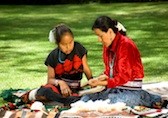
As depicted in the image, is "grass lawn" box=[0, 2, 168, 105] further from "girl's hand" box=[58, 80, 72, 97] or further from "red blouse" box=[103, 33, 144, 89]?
"red blouse" box=[103, 33, 144, 89]

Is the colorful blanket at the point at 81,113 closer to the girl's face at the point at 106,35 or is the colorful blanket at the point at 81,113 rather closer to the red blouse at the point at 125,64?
the red blouse at the point at 125,64

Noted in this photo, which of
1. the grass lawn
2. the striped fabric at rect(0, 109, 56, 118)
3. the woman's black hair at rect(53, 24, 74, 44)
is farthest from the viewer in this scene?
the grass lawn

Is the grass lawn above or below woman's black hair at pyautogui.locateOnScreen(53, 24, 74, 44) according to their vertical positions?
below

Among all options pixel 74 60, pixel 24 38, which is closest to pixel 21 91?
pixel 74 60

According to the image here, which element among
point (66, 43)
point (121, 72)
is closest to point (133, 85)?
point (121, 72)

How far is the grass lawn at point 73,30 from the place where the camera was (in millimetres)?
8617

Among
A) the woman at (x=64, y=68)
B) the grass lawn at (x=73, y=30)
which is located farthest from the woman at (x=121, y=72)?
the grass lawn at (x=73, y=30)

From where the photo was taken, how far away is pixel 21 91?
679cm

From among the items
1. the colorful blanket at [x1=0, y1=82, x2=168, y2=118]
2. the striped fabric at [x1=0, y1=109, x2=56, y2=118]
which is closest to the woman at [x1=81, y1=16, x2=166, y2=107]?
the colorful blanket at [x1=0, y1=82, x2=168, y2=118]

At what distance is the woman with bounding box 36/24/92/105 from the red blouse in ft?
1.77

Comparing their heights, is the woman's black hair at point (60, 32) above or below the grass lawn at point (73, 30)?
above

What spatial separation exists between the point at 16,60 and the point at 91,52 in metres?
1.57

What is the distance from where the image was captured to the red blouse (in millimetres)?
5867

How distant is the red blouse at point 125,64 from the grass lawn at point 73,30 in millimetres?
1884
